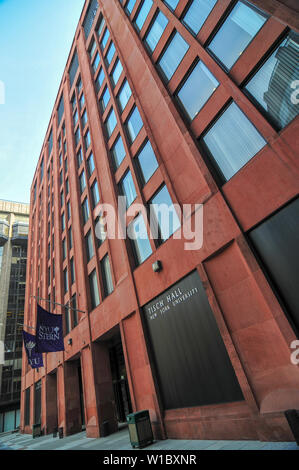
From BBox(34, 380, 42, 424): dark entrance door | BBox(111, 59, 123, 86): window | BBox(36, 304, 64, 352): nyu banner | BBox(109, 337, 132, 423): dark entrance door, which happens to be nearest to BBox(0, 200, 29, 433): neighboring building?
BBox(34, 380, 42, 424): dark entrance door

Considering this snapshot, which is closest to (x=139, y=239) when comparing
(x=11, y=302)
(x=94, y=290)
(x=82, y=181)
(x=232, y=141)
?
(x=232, y=141)

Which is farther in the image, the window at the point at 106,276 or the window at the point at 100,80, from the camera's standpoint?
the window at the point at 100,80

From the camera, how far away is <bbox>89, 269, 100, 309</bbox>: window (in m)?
18.6

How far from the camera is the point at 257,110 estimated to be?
906 cm

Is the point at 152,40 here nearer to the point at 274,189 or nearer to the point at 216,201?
the point at 216,201

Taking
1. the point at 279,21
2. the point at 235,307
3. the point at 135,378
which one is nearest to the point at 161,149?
the point at 279,21

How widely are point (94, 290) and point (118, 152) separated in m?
10.5

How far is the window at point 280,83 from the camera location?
847cm

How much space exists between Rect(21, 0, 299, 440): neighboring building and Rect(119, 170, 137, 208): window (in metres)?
0.11

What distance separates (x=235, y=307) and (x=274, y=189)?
402 centimetres

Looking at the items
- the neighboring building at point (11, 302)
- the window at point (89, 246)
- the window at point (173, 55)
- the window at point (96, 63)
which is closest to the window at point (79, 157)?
the window at point (96, 63)

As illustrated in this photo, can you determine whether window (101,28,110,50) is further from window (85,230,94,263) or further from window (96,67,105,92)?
window (85,230,94,263)

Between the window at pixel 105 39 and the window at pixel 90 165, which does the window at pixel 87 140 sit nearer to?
the window at pixel 90 165

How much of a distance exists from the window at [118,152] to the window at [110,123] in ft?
5.25
